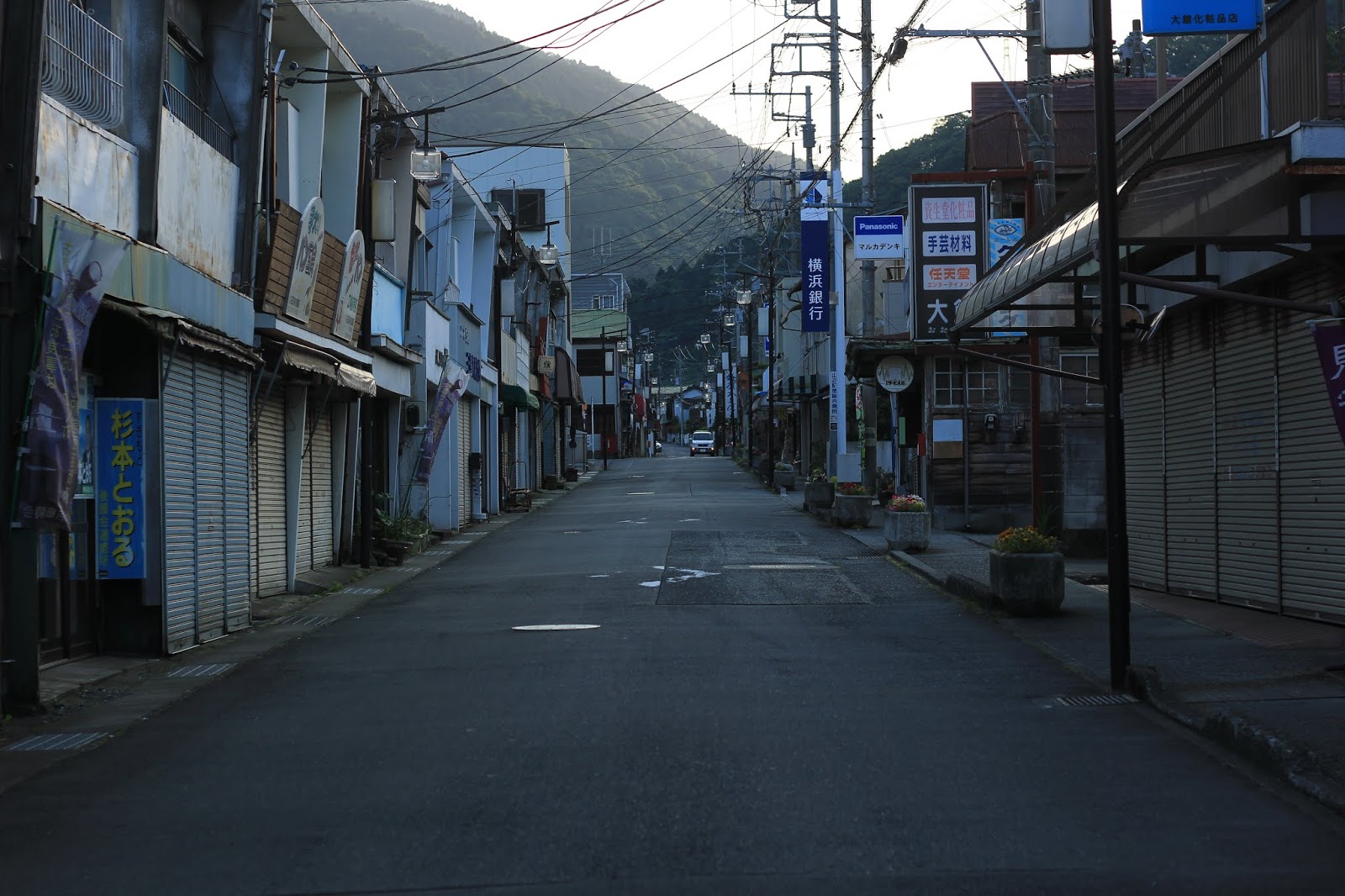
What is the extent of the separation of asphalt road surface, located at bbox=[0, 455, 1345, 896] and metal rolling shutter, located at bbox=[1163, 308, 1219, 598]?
148 inches

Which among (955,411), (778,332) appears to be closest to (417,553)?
(955,411)

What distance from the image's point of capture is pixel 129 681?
11156mm

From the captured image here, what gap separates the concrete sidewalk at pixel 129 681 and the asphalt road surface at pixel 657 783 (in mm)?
311

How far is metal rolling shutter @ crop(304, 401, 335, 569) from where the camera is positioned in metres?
A: 20.2

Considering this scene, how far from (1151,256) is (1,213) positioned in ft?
37.8

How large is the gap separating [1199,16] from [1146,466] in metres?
7.40

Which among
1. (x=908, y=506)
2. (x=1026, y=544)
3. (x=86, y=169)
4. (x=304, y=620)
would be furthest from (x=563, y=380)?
(x=86, y=169)

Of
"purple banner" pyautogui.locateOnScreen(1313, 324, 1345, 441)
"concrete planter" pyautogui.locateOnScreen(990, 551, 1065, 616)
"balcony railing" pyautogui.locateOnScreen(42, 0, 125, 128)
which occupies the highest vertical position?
"balcony railing" pyautogui.locateOnScreen(42, 0, 125, 128)

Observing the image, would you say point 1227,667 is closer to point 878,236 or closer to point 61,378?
point 61,378

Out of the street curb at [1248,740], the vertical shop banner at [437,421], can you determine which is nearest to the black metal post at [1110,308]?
the street curb at [1248,740]

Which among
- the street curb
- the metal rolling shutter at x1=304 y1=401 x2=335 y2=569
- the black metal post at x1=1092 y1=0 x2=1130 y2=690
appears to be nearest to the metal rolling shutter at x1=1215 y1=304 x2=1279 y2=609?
the street curb

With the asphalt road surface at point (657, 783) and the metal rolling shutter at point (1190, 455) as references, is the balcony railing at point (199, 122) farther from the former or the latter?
the metal rolling shutter at point (1190, 455)

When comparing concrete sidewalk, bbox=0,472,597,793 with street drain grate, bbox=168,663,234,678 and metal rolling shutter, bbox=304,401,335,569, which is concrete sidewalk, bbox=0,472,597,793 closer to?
street drain grate, bbox=168,663,234,678

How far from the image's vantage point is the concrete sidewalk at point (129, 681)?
340 inches
